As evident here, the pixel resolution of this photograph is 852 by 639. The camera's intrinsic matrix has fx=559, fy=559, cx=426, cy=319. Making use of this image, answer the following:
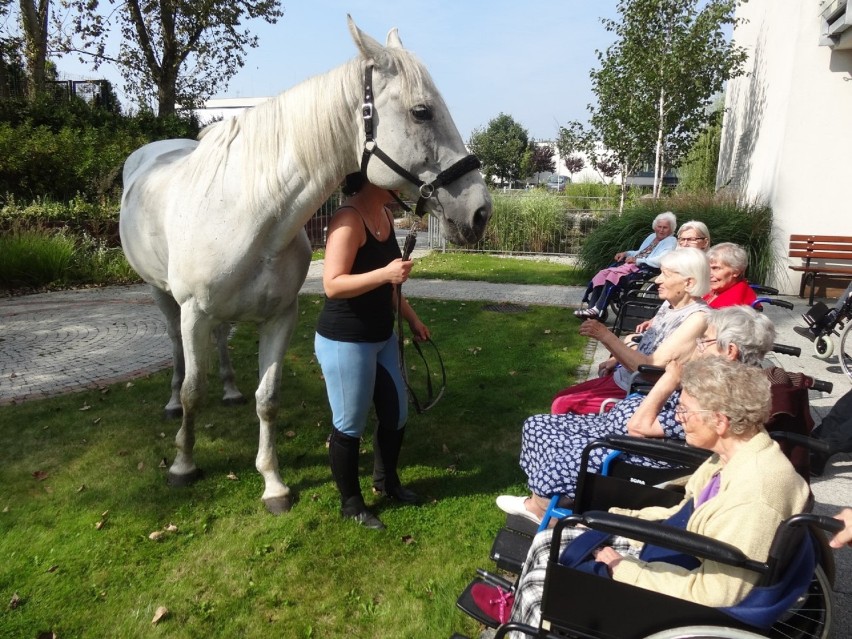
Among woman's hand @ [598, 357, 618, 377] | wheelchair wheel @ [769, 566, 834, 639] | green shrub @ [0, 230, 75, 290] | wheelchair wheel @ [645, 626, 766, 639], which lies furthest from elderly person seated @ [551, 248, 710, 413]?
green shrub @ [0, 230, 75, 290]

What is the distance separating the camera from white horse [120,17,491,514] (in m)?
2.38

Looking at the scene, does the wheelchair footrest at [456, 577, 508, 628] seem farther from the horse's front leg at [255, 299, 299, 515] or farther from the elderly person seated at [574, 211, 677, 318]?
the elderly person seated at [574, 211, 677, 318]

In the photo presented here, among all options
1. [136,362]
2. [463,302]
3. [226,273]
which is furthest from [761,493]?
[463,302]

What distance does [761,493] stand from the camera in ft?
5.05

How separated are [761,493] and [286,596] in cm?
199

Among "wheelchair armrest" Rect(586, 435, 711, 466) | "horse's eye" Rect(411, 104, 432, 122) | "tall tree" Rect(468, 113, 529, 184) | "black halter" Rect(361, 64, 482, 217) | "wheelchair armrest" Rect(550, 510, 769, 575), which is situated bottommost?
"wheelchair armrest" Rect(550, 510, 769, 575)

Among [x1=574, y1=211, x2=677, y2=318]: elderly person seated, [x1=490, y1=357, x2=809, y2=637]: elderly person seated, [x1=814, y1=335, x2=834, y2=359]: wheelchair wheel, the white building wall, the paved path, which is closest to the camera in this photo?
[x1=490, y1=357, x2=809, y2=637]: elderly person seated

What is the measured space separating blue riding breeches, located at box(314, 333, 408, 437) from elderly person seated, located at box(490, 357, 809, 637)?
44.4 inches

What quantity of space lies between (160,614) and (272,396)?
3.90ft

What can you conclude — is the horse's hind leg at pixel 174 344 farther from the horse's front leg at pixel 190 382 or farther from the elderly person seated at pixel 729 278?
the elderly person seated at pixel 729 278

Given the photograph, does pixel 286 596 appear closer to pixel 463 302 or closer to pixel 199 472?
pixel 199 472

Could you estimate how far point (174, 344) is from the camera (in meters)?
4.48

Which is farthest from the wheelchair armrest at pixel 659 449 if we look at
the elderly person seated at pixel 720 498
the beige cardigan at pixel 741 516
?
the beige cardigan at pixel 741 516

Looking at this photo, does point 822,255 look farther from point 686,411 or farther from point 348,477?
point 348,477
